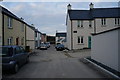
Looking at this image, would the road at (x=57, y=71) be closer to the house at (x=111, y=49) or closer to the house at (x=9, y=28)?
the house at (x=111, y=49)

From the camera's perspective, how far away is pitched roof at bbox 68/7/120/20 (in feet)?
111

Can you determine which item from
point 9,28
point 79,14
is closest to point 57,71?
point 9,28

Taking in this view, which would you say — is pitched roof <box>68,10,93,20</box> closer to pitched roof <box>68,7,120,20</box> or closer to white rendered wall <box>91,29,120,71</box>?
pitched roof <box>68,7,120,20</box>

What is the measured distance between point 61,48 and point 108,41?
26.8 metres

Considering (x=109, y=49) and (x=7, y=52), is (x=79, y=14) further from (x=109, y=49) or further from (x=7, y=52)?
(x=7, y=52)

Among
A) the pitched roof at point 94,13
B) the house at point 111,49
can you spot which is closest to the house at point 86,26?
the pitched roof at point 94,13

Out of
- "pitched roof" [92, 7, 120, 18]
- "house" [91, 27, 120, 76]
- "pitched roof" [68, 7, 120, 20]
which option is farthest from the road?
"pitched roof" [92, 7, 120, 18]

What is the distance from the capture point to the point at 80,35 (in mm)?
34438

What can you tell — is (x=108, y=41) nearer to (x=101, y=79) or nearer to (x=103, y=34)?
(x=103, y=34)

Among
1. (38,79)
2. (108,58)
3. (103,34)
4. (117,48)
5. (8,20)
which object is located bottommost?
(38,79)

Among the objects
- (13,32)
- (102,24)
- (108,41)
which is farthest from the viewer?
(102,24)

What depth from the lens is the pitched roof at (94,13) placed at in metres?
34.0

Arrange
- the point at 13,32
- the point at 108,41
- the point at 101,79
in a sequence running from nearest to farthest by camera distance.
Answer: the point at 101,79 → the point at 108,41 → the point at 13,32

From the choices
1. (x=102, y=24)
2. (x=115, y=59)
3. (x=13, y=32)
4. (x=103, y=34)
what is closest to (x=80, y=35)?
(x=102, y=24)
